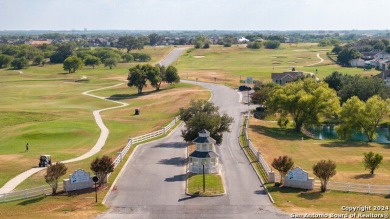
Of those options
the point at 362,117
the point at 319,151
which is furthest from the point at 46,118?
the point at 362,117

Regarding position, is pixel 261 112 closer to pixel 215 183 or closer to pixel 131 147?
pixel 131 147

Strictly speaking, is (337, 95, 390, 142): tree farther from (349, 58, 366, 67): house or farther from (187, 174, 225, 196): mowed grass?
(349, 58, 366, 67): house

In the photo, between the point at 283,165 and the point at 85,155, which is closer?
the point at 283,165

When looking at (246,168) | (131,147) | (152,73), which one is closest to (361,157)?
(246,168)

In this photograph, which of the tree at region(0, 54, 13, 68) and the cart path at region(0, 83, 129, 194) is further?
the tree at region(0, 54, 13, 68)

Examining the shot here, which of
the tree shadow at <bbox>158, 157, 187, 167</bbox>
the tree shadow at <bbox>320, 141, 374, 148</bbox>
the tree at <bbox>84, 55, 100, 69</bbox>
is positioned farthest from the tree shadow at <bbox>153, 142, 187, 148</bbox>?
the tree at <bbox>84, 55, 100, 69</bbox>

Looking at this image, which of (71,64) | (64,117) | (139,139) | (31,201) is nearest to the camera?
(31,201)

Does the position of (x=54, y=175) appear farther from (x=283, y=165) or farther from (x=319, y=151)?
(x=319, y=151)
